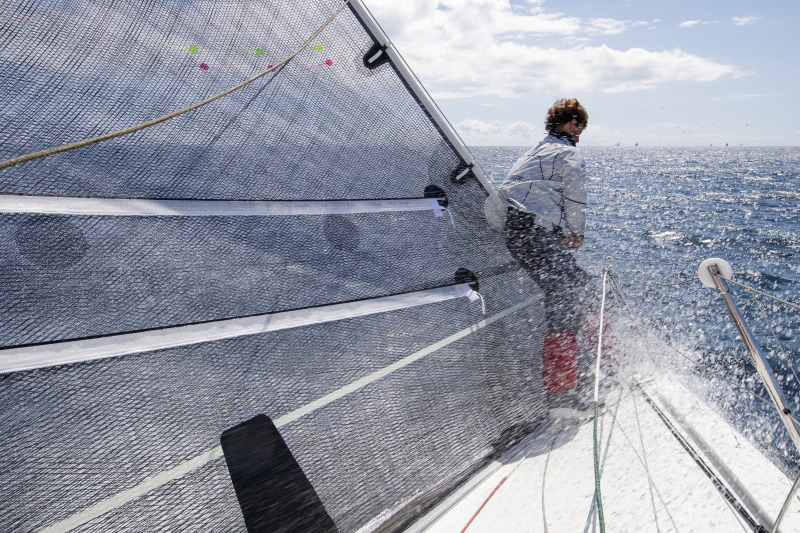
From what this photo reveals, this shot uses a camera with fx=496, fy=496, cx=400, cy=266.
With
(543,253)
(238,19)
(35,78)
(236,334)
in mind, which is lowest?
(543,253)

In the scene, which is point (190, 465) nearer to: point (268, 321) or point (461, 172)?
point (268, 321)

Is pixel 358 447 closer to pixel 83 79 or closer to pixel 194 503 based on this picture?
pixel 194 503

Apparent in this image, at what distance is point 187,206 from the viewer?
64.4 inches

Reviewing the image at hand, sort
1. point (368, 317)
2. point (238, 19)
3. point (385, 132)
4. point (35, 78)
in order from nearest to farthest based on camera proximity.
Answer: point (35, 78) → point (368, 317) → point (238, 19) → point (385, 132)

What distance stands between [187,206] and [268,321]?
18.5 inches

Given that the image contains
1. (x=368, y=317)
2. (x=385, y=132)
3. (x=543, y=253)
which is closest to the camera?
(x=368, y=317)

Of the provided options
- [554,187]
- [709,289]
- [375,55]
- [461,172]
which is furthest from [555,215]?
[709,289]

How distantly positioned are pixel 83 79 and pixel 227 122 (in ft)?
1.49

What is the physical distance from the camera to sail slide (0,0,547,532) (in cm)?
119

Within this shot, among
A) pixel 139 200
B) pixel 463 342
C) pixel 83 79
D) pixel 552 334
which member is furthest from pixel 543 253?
pixel 83 79

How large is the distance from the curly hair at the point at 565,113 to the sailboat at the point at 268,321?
93 centimetres

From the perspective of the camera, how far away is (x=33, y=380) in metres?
1.15

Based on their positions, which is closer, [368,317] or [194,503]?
[194,503]

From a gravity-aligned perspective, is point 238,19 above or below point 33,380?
above
